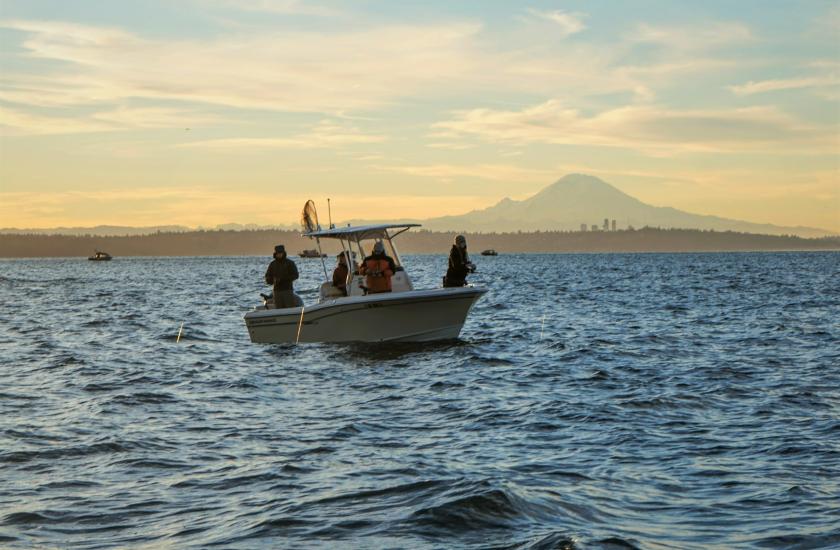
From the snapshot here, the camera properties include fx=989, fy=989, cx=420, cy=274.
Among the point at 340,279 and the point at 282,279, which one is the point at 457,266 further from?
the point at 282,279

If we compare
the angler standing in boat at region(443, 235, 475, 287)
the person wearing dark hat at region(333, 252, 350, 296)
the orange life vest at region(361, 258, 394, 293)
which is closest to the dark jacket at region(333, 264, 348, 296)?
the person wearing dark hat at region(333, 252, 350, 296)

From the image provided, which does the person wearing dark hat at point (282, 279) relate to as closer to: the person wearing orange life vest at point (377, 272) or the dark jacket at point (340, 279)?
the dark jacket at point (340, 279)

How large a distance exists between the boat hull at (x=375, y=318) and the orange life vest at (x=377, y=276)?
0.52 metres

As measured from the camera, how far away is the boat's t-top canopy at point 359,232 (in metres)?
23.7

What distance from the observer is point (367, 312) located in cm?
2242

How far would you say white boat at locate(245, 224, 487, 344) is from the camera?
883 inches

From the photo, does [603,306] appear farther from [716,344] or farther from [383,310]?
[383,310]

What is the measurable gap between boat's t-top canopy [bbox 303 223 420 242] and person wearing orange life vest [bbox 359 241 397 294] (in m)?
1.14

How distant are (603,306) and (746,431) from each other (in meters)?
32.8

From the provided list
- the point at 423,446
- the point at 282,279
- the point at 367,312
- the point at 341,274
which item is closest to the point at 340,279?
the point at 341,274

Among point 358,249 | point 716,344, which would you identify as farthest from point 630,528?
point 716,344

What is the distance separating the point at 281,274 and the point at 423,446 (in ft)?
40.2

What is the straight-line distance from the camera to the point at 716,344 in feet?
84.8

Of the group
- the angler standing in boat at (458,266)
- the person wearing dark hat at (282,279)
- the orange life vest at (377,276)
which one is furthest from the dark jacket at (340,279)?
the angler standing in boat at (458,266)
